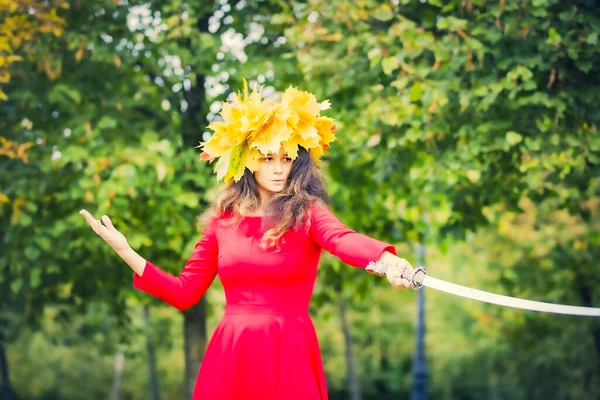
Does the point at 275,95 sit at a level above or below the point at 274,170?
below

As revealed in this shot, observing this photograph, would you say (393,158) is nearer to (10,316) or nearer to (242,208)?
(242,208)

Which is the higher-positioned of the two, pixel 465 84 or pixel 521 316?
pixel 465 84

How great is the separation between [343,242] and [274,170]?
0.62 m

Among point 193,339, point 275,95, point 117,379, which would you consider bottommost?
point 117,379

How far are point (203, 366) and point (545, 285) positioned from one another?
37.3ft

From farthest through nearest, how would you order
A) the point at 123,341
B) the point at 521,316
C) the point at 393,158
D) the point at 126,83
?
the point at 521,316 → the point at 123,341 → the point at 126,83 → the point at 393,158

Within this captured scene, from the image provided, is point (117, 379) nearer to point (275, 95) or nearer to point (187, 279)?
point (275, 95)

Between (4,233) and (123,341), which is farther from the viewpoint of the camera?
(123,341)

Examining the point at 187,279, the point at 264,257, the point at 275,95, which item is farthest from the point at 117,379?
the point at 264,257

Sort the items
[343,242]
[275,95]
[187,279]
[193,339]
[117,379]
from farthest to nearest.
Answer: [117,379] < [193,339] < [275,95] < [187,279] < [343,242]

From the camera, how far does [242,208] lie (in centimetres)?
392

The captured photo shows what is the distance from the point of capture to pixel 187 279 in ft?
12.9

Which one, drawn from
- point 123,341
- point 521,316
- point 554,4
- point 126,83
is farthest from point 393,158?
point 521,316

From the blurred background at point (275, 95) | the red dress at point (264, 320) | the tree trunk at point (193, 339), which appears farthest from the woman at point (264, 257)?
the tree trunk at point (193, 339)
